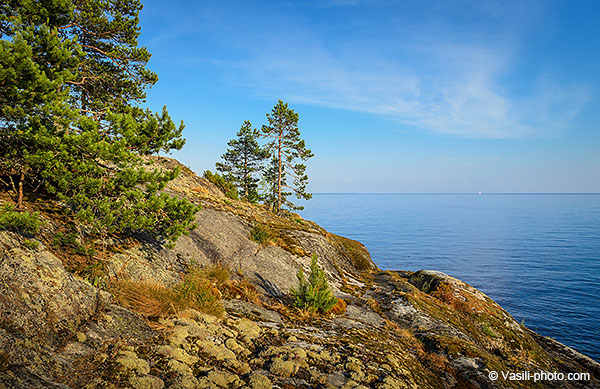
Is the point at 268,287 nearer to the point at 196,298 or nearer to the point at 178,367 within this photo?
the point at 196,298

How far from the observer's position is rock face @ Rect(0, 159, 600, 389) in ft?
12.7

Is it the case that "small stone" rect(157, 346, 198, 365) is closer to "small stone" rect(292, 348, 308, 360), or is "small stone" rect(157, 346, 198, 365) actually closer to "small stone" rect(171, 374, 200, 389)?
"small stone" rect(171, 374, 200, 389)

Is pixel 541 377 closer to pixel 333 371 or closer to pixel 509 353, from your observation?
pixel 509 353

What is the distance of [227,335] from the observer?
5.66 metres

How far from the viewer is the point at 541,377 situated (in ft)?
27.5

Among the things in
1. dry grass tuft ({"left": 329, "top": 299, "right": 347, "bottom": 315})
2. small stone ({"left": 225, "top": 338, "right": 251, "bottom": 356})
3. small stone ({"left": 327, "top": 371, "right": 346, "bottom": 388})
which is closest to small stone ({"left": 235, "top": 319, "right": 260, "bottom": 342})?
small stone ({"left": 225, "top": 338, "right": 251, "bottom": 356})

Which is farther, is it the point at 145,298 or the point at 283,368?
the point at 145,298

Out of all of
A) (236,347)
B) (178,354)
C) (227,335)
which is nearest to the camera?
(178,354)

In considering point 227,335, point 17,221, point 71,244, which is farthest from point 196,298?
point 17,221

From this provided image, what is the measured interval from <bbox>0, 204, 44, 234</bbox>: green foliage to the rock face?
7.4 inches

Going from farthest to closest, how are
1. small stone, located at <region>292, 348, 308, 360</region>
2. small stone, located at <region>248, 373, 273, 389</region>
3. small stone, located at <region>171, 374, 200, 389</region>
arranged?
small stone, located at <region>292, 348, 308, 360</region> → small stone, located at <region>248, 373, 273, 389</region> → small stone, located at <region>171, 374, 200, 389</region>

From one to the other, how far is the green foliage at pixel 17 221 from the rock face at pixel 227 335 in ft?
0.61

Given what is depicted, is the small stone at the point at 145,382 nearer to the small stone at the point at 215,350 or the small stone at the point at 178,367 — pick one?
the small stone at the point at 178,367

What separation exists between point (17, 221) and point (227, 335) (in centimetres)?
429
